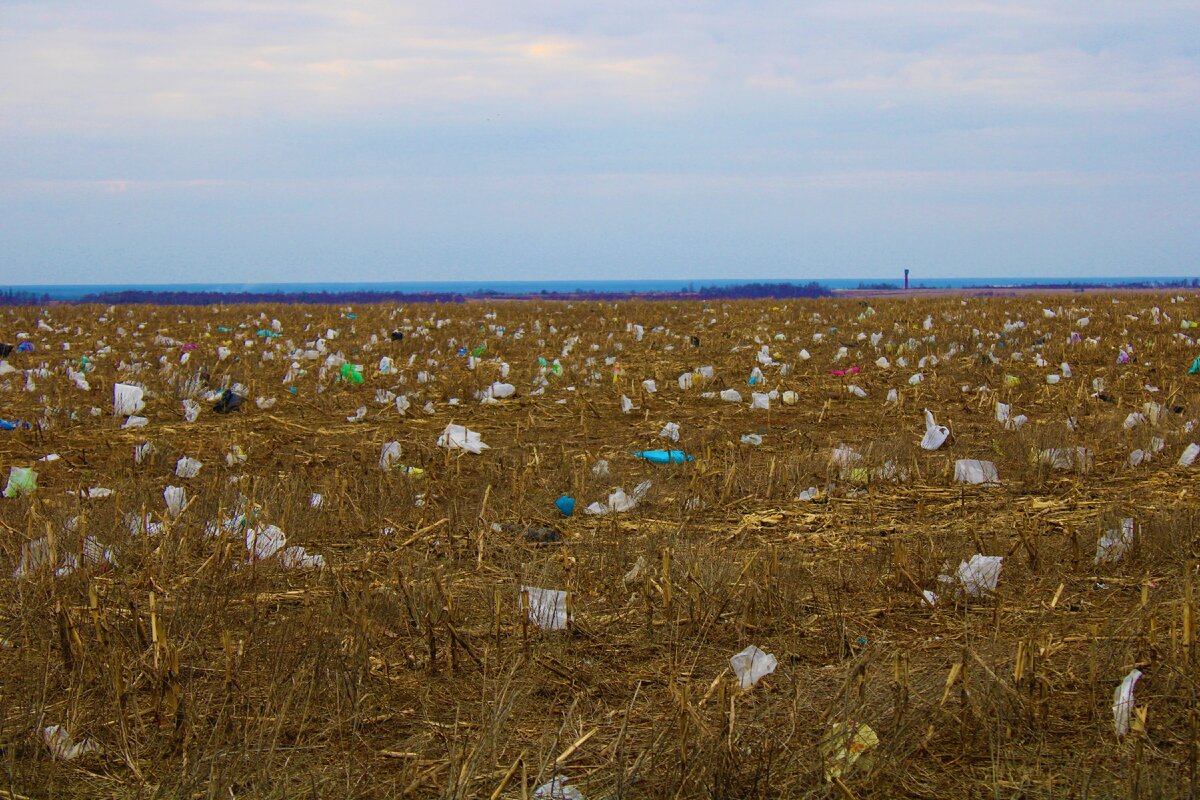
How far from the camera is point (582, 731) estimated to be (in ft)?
9.14

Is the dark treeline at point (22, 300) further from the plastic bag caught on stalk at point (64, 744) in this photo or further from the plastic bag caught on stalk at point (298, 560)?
the plastic bag caught on stalk at point (64, 744)

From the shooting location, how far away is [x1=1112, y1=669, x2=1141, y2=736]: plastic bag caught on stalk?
8.87 ft

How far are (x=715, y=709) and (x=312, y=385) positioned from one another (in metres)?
7.78

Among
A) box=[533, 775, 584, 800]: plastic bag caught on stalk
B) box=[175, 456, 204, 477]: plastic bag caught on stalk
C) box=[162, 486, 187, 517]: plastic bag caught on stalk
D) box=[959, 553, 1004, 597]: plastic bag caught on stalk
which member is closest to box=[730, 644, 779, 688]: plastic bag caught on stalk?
box=[533, 775, 584, 800]: plastic bag caught on stalk

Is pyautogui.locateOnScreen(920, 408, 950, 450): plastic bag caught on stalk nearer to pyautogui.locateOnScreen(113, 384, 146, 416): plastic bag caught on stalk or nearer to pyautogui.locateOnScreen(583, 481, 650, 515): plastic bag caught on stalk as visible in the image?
pyautogui.locateOnScreen(583, 481, 650, 515): plastic bag caught on stalk

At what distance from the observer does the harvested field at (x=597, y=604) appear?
Answer: 2.59m

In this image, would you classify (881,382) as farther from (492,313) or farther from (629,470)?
(492,313)

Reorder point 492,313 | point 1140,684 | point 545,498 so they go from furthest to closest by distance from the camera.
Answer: point 492,313
point 545,498
point 1140,684

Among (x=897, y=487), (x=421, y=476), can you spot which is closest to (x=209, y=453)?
(x=421, y=476)

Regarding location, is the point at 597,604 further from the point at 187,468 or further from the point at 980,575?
the point at 187,468

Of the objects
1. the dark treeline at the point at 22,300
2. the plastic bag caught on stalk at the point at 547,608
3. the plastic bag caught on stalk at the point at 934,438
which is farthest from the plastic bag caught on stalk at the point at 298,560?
the dark treeline at the point at 22,300

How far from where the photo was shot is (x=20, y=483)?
5.77 meters

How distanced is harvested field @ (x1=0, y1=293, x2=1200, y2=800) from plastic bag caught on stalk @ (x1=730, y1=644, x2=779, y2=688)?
0.04m

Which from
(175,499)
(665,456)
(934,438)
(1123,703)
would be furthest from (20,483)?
(1123,703)
